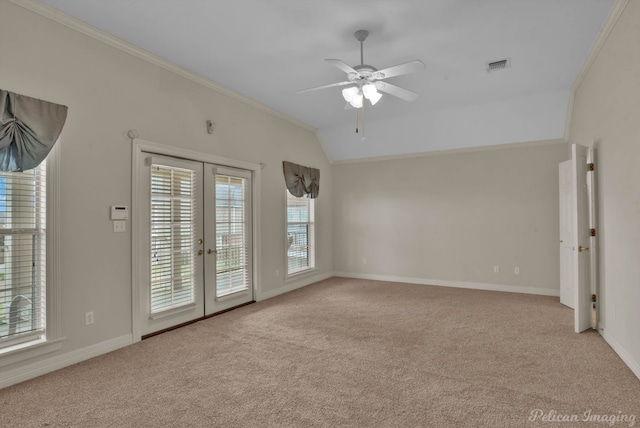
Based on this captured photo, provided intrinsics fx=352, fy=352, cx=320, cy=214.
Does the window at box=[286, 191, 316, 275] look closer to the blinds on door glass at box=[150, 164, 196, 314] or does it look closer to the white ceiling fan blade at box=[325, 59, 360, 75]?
the blinds on door glass at box=[150, 164, 196, 314]

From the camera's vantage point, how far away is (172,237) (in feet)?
13.1

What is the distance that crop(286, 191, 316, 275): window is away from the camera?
610cm

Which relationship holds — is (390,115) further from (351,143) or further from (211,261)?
(211,261)

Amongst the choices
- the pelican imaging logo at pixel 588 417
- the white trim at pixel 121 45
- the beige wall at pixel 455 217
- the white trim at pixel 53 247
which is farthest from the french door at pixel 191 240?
the pelican imaging logo at pixel 588 417

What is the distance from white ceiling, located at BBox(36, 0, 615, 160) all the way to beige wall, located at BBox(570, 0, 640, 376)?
302 millimetres

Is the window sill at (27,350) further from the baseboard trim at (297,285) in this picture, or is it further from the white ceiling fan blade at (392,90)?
the white ceiling fan blade at (392,90)

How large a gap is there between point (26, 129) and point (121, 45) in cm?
127

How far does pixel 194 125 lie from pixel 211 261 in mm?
1697

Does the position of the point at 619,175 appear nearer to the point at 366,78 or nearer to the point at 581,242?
the point at 581,242

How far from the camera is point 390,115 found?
5.89 meters

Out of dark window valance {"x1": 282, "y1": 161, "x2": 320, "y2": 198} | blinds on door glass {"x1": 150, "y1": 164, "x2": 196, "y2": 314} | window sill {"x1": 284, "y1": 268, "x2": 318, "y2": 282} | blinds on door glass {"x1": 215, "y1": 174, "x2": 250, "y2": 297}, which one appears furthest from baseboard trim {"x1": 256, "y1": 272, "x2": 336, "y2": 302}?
dark window valance {"x1": 282, "y1": 161, "x2": 320, "y2": 198}

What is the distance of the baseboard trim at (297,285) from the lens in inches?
213

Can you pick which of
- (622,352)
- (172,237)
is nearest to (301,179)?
(172,237)

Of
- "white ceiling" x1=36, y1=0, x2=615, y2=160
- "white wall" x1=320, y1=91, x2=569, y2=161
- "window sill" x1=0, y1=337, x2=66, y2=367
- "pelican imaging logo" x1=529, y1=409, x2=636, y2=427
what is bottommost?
"pelican imaging logo" x1=529, y1=409, x2=636, y2=427
